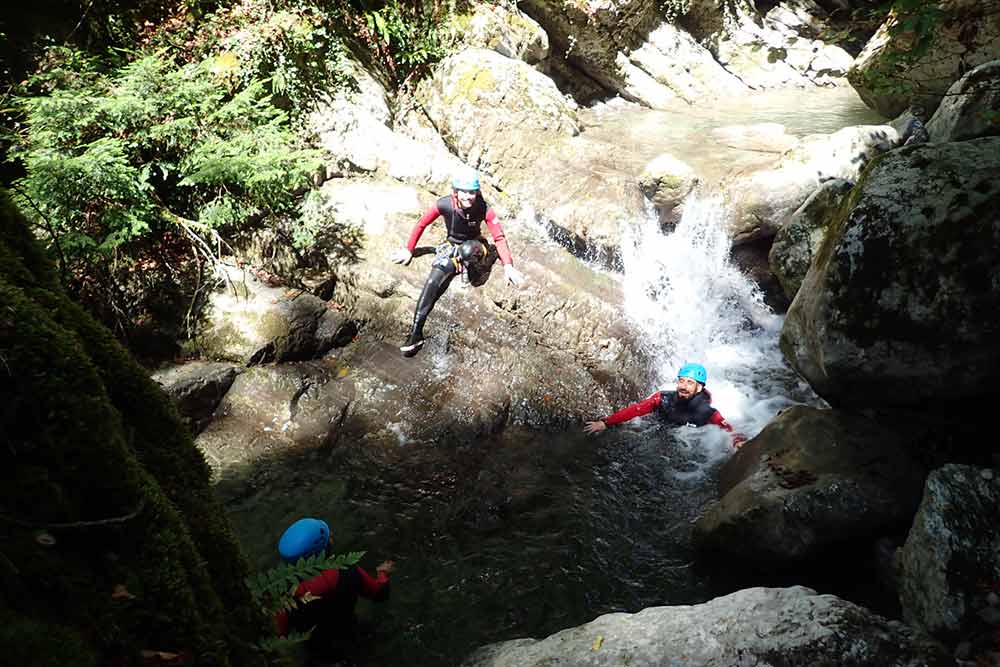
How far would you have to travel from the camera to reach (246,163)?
645 centimetres

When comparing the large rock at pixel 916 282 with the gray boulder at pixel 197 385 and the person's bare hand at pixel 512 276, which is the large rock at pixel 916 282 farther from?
the gray boulder at pixel 197 385

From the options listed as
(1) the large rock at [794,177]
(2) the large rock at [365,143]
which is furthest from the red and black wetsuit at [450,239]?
(1) the large rock at [794,177]

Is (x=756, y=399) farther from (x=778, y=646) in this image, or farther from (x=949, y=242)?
(x=778, y=646)

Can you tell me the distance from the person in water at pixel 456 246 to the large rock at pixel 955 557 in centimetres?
505

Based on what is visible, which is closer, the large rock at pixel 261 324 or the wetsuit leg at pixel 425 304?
the large rock at pixel 261 324

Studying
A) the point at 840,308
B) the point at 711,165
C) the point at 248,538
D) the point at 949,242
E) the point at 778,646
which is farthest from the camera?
the point at 711,165

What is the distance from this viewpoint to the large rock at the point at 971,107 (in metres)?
5.67

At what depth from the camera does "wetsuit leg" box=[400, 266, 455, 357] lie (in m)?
7.04

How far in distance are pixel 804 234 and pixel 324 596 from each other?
22.4ft

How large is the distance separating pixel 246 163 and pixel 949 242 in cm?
678

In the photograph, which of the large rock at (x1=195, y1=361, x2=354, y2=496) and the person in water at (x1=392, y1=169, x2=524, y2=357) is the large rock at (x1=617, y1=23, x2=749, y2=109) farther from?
the large rock at (x1=195, y1=361, x2=354, y2=496)

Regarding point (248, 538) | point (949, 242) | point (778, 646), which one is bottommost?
point (248, 538)

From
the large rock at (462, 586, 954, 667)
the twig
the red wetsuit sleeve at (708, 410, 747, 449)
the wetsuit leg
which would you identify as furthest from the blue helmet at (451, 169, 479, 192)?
the twig

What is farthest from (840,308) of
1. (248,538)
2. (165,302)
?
(165,302)
